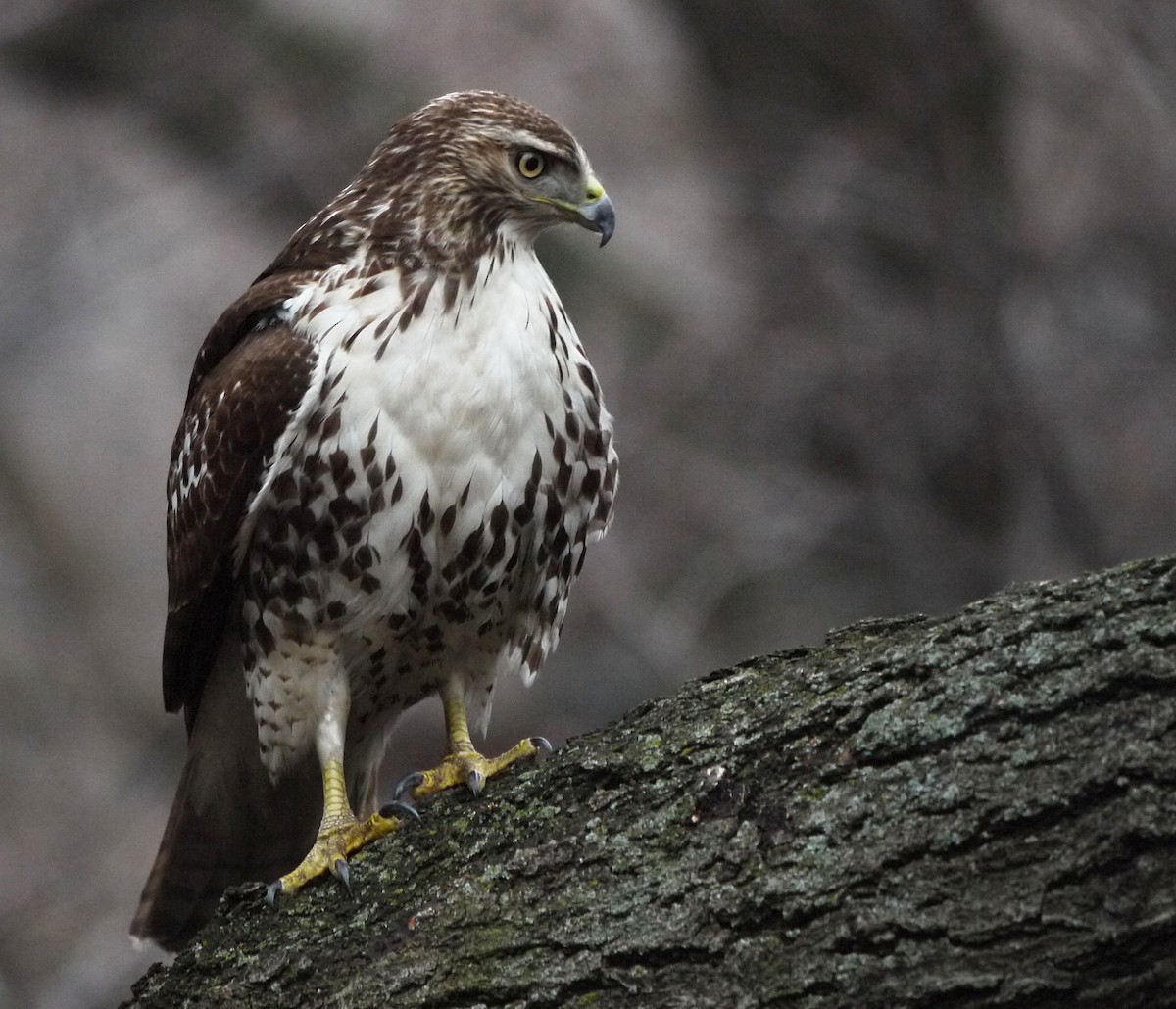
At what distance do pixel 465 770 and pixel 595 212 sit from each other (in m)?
1.32

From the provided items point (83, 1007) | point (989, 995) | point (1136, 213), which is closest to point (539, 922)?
point (989, 995)

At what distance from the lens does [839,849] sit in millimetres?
2527

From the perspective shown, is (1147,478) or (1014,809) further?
(1147,478)

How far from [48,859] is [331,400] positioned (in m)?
4.28

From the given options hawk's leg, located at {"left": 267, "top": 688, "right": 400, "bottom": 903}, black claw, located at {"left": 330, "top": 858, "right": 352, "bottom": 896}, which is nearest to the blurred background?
hawk's leg, located at {"left": 267, "top": 688, "right": 400, "bottom": 903}

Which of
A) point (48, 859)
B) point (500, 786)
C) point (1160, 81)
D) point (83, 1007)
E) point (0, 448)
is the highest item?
point (1160, 81)

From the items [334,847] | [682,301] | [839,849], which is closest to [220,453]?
[334,847]

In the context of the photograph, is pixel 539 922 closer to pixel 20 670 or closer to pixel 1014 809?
pixel 1014 809

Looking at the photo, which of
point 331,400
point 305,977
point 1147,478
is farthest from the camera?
point 1147,478

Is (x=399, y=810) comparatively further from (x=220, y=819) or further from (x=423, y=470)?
(x=220, y=819)

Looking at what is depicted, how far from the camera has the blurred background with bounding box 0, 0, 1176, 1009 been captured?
746cm

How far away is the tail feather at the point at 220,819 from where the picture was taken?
421 cm

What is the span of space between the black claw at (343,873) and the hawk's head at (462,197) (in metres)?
1.32

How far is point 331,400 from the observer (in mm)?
3637
